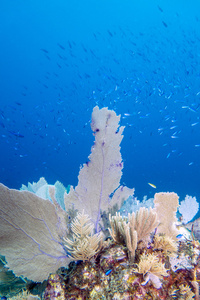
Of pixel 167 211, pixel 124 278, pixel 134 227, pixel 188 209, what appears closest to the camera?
pixel 124 278

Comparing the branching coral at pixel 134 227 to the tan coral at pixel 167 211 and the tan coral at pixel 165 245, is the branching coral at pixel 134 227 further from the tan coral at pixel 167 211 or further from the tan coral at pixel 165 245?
the tan coral at pixel 167 211

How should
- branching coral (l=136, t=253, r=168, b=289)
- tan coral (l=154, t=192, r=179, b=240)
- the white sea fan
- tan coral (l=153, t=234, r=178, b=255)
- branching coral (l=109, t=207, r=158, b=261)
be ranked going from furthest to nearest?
the white sea fan < tan coral (l=154, t=192, r=179, b=240) < tan coral (l=153, t=234, r=178, b=255) < branching coral (l=109, t=207, r=158, b=261) < branching coral (l=136, t=253, r=168, b=289)

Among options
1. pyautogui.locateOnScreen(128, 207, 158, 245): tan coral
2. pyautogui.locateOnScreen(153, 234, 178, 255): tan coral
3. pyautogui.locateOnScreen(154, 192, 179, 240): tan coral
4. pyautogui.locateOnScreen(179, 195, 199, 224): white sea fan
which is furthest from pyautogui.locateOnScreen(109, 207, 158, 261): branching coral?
pyautogui.locateOnScreen(179, 195, 199, 224): white sea fan

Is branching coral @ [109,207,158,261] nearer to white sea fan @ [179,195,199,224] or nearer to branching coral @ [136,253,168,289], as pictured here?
branching coral @ [136,253,168,289]

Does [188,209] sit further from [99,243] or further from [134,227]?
[99,243]

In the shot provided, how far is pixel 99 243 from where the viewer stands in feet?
6.54

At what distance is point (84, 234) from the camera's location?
1.90m

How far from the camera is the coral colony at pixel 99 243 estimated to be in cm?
171

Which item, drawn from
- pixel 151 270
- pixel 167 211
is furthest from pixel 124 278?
pixel 167 211

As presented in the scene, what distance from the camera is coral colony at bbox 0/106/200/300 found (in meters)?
1.71

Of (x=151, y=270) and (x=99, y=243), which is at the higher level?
(x=99, y=243)

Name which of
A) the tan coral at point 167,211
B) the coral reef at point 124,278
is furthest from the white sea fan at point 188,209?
the coral reef at point 124,278

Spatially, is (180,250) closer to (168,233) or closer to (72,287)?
(168,233)

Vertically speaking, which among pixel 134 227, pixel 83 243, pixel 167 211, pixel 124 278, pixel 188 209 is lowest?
pixel 124 278
